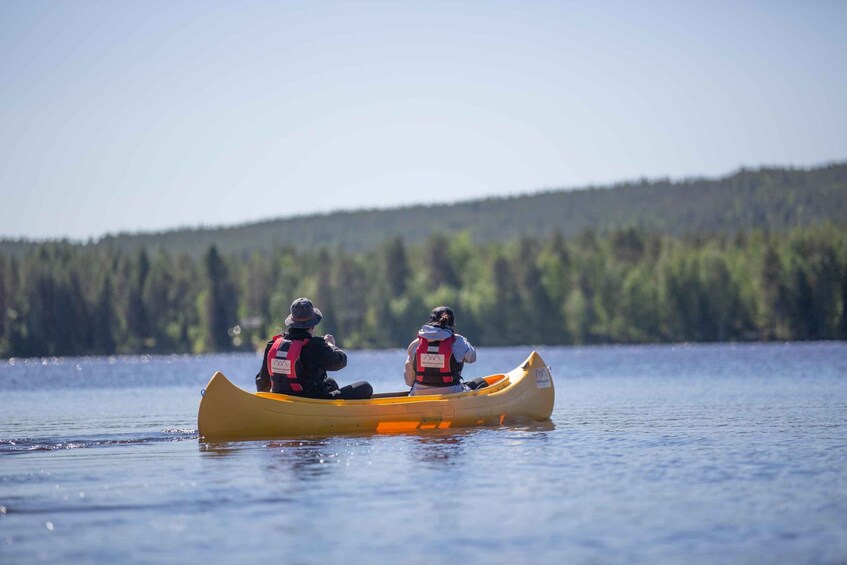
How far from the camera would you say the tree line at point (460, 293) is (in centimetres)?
10050

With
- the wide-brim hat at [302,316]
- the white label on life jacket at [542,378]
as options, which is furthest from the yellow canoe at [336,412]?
the wide-brim hat at [302,316]

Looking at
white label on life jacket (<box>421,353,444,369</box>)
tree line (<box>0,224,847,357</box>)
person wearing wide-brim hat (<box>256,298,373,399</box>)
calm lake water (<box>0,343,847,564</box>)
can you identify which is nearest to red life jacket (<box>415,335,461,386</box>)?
white label on life jacket (<box>421,353,444,369</box>)

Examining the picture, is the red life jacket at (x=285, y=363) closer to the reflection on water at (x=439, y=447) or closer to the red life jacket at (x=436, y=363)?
the reflection on water at (x=439, y=447)

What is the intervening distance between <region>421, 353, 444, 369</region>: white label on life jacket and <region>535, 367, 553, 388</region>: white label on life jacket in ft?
6.74

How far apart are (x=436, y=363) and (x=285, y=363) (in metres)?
2.51

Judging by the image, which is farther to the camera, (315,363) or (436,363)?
(436,363)

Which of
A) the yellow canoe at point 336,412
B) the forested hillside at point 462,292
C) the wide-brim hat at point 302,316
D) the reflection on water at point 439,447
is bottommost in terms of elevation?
the reflection on water at point 439,447

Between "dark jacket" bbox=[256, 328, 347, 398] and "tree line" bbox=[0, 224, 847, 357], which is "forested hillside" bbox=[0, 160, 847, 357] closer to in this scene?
"tree line" bbox=[0, 224, 847, 357]

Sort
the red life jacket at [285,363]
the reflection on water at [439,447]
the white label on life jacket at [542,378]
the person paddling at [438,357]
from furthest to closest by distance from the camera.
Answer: the white label on life jacket at [542,378] < the person paddling at [438,357] < the red life jacket at [285,363] < the reflection on water at [439,447]

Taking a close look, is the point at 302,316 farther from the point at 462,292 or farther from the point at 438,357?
the point at 462,292

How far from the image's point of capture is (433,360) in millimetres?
18609

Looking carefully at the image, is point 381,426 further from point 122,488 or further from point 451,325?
point 122,488

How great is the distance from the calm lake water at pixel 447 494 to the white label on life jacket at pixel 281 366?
1008 millimetres

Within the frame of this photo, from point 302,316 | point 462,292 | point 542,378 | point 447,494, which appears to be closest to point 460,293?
Result: point 462,292
